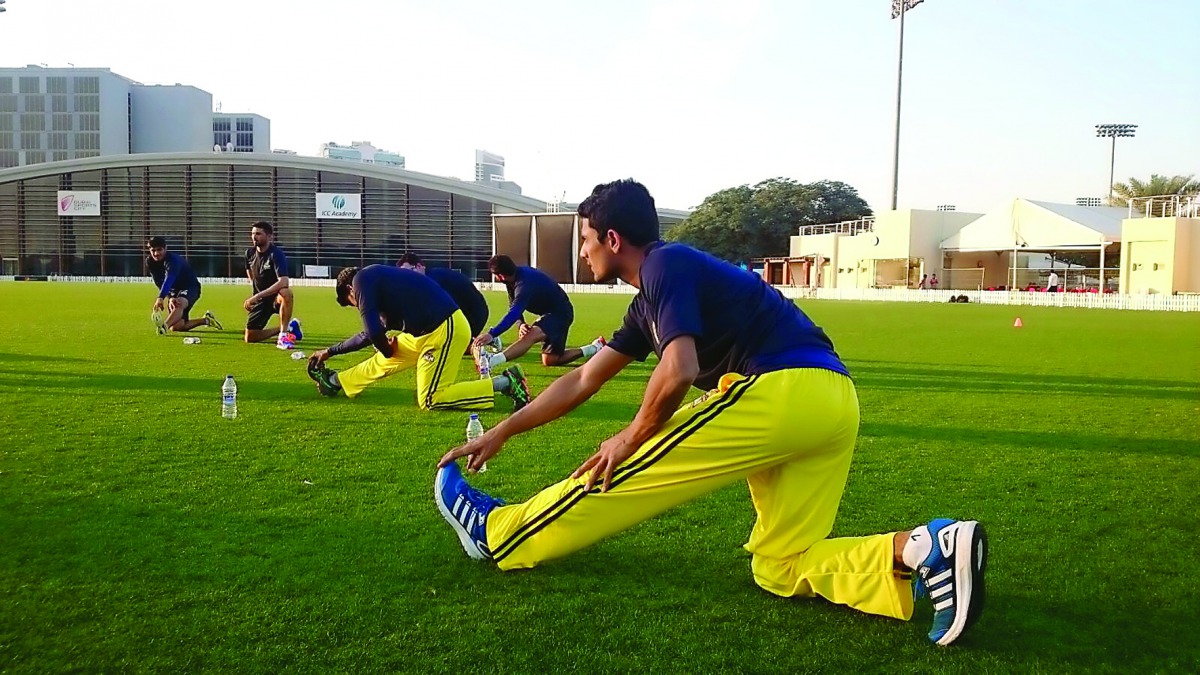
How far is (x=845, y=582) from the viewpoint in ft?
11.3

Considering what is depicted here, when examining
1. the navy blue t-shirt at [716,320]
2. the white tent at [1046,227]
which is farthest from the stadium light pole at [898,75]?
the navy blue t-shirt at [716,320]

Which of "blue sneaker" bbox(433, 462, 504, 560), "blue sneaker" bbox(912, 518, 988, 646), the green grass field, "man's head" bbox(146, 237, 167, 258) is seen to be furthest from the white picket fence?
"blue sneaker" bbox(912, 518, 988, 646)

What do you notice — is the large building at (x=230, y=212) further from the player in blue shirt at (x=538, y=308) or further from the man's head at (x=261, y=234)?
the player in blue shirt at (x=538, y=308)

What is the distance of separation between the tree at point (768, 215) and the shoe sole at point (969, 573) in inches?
2549

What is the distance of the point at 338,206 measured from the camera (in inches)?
2822

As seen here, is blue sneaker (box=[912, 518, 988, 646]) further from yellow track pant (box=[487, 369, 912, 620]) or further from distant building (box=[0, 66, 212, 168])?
distant building (box=[0, 66, 212, 168])

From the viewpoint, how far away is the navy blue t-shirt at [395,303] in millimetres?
7965

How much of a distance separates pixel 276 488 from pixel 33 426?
3.20 m

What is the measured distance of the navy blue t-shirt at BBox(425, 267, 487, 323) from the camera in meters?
10.6

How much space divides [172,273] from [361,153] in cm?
13926

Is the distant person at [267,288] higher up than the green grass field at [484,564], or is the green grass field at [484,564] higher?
the distant person at [267,288]

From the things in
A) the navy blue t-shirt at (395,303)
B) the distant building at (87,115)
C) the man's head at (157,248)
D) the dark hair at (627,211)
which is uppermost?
the distant building at (87,115)

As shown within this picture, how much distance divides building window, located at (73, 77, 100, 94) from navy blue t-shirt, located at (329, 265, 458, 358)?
10811 cm

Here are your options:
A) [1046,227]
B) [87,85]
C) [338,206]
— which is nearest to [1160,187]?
[1046,227]
